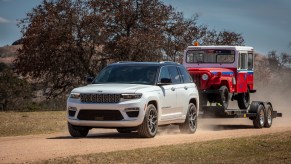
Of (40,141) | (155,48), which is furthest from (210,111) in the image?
(155,48)

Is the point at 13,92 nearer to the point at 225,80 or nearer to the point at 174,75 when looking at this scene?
the point at 225,80

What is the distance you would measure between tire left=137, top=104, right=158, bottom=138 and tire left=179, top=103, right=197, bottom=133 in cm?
214

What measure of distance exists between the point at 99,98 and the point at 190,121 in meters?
3.67

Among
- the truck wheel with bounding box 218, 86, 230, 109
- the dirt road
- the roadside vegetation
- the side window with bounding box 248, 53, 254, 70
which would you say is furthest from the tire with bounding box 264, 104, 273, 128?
the roadside vegetation

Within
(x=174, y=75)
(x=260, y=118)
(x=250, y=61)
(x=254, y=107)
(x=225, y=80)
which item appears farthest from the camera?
(x=250, y=61)

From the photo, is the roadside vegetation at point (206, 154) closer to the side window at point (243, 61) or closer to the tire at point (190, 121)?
the tire at point (190, 121)

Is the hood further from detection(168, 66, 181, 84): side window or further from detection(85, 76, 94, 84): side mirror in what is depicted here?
detection(168, 66, 181, 84): side window

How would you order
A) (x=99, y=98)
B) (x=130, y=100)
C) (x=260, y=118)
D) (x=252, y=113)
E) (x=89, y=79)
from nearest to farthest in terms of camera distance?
(x=130, y=100) → (x=99, y=98) → (x=89, y=79) → (x=252, y=113) → (x=260, y=118)

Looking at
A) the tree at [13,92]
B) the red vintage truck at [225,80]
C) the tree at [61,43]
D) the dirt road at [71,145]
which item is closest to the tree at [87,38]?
the tree at [61,43]

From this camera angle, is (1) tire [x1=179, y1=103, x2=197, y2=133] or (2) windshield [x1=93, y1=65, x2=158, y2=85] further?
(1) tire [x1=179, y1=103, x2=197, y2=133]

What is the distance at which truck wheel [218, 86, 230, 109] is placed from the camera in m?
20.7

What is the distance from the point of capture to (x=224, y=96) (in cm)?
2100

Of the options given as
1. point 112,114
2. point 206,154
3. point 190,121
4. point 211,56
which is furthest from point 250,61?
point 206,154

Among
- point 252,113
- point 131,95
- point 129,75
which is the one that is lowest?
point 252,113
